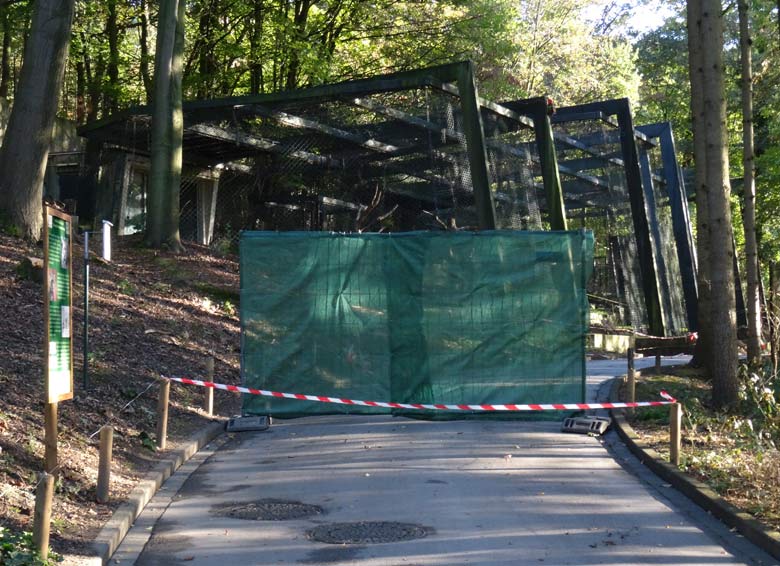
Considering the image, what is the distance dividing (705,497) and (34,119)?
14.7 metres

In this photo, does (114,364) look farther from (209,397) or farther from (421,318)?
(421,318)

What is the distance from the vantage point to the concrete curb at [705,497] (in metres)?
7.18

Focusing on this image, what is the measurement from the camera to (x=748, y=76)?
18.2 meters

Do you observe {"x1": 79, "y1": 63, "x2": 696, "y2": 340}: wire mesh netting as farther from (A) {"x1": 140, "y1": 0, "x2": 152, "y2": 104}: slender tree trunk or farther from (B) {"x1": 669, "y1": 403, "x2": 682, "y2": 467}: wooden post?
(B) {"x1": 669, "y1": 403, "x2": 682, "y2": 467}: wooden post

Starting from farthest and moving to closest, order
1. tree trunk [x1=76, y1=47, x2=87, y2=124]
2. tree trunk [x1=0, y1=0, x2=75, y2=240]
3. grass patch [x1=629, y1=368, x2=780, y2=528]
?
tree trunk [x1=76, y1=47, x2=87, y2=124] → tree trunk [x1=0, y1=0, x2=75, y2=240] → grass patch [x1=629, y1=368, x2=780, y2=528]

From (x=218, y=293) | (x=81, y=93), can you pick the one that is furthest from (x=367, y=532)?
(x=81, y=93)

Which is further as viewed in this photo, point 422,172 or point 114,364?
point 422,172

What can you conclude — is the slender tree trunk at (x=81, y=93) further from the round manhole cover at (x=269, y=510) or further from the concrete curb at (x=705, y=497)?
the round manhole cover at (x=269, y=510)

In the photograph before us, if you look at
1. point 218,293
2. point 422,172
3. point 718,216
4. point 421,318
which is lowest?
point 421,318

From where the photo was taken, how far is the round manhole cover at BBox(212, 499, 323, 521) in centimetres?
827

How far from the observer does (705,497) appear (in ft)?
28.1

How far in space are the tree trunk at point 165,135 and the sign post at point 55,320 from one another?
14.1 metres

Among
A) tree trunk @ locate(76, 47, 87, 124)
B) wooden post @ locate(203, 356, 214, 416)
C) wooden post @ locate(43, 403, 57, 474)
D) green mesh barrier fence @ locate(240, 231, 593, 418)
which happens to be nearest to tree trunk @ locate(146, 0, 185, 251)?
wooden post @ locate(203, 356, 214, 416)

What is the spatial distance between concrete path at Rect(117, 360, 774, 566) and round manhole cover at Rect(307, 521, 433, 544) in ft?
0.11
